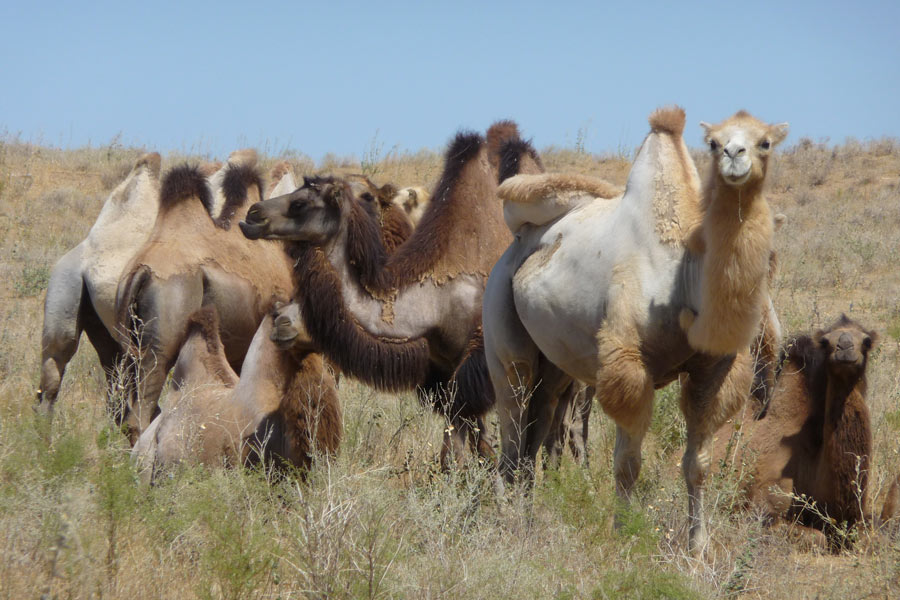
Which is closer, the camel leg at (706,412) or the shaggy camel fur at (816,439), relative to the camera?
the camel leg at (706,412)

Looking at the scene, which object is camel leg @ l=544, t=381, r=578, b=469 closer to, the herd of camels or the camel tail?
the herd of camels

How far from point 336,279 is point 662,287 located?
8.42 ft

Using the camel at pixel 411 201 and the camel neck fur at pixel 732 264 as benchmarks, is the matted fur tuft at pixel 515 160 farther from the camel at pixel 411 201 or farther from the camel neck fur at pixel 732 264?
the camel neck fur at pixel 732 264

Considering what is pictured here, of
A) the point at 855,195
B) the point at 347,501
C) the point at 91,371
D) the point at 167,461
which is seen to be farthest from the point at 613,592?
the point at 855,195

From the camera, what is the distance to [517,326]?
20.5 feet

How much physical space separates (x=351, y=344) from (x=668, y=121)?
8.22ft

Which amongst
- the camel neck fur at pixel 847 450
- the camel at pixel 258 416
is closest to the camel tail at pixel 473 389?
the camel at pixel 258 416

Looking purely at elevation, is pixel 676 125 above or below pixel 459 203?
above

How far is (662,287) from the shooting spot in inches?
197

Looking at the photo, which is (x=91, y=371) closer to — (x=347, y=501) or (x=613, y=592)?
(x=347, y=501)

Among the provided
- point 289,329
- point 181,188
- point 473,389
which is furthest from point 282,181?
point 473,389

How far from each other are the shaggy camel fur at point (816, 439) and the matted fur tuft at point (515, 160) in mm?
2395

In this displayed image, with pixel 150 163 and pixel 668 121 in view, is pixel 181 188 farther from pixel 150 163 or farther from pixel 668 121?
pixel 668 121

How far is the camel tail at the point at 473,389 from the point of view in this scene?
6672 mm
